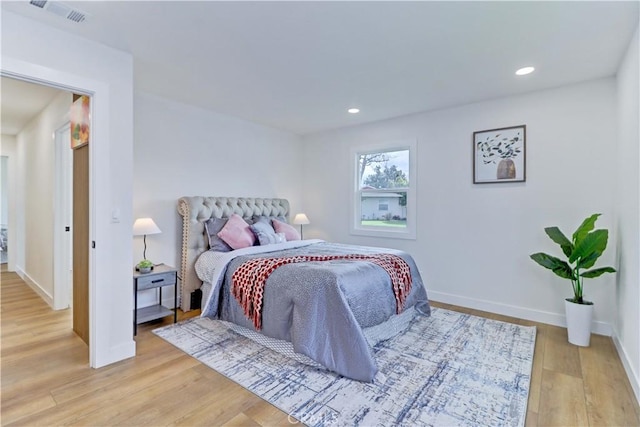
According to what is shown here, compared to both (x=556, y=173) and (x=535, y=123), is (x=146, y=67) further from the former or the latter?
A: (x=556, y=173)

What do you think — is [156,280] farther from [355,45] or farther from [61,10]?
[355,45]

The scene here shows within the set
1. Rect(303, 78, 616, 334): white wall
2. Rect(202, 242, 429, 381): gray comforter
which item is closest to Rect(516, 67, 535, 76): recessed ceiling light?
Rect(303, 78, 616, 334): white wall

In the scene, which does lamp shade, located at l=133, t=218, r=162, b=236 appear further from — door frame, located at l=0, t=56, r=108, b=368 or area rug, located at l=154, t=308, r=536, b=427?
area rug, located at l=154, t=308, r=536, b=427

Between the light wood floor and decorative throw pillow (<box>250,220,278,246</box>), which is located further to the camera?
decorative throw pillow (<box>250,220,278,246</box>)

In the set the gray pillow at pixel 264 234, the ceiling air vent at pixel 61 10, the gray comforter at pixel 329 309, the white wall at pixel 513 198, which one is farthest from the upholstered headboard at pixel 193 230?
the white wall at pixel 513 198

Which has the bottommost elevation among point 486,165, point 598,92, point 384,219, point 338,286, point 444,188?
point 338,286

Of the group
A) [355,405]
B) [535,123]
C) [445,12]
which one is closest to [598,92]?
[535,123]

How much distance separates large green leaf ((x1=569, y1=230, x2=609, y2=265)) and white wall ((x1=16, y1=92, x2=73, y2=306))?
4950 mm

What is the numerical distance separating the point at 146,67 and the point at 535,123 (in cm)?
394

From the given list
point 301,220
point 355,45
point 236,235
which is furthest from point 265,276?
point 301,220

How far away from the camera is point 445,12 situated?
6.56ft

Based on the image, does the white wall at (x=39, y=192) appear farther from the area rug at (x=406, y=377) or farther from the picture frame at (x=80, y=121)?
the area rug at (x=406, y=377)

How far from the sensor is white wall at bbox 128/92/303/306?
3543 millimetres

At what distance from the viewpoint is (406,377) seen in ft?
7.42
